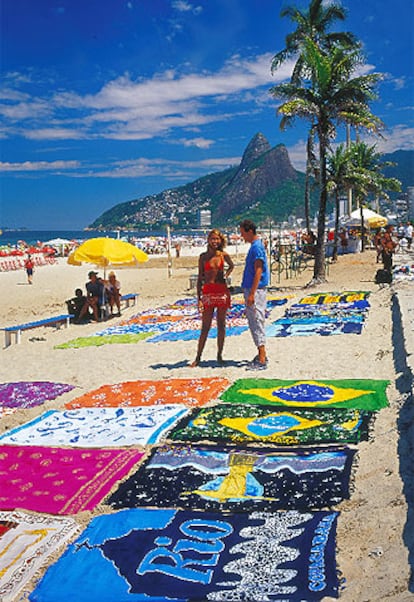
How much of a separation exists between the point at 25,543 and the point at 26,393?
12.8 ft

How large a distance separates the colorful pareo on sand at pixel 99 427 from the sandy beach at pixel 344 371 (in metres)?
Answer: 0.52

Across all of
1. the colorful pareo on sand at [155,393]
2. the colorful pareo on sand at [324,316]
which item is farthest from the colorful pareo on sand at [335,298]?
the colorful pareo on sand at [155,393]

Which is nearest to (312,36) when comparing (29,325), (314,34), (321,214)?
(314,34)

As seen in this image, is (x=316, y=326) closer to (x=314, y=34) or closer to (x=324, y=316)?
(x=324, y=316)

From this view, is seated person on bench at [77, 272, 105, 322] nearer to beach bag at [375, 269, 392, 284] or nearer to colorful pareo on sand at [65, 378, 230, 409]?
colorful pareo on sand at [65, 378, 230, 409]

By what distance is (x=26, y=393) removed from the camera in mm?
7199

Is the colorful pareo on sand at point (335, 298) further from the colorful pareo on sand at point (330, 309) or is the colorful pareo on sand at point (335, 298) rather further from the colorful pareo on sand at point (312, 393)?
the colorful pareo on sand at point (312, 393)

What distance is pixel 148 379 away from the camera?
7.55 metres

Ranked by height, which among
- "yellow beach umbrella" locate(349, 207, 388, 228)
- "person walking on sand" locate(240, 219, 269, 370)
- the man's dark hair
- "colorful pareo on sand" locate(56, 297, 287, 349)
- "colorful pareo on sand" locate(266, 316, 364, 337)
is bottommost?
"colorful pareo on sand" locate(56, 297, 287, 349)

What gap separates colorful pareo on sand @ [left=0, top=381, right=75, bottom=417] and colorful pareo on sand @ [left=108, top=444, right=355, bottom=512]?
2.56 metres

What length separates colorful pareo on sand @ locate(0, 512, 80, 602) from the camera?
311cm

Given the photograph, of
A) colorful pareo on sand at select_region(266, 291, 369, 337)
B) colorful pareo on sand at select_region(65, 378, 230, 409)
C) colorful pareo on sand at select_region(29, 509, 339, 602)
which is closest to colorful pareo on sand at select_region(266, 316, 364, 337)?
colorful pareo on sand at select_region(266, 291, 369, 337)

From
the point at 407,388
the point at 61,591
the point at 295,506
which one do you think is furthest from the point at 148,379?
the point at 61,591

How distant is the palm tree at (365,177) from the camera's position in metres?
21.2
